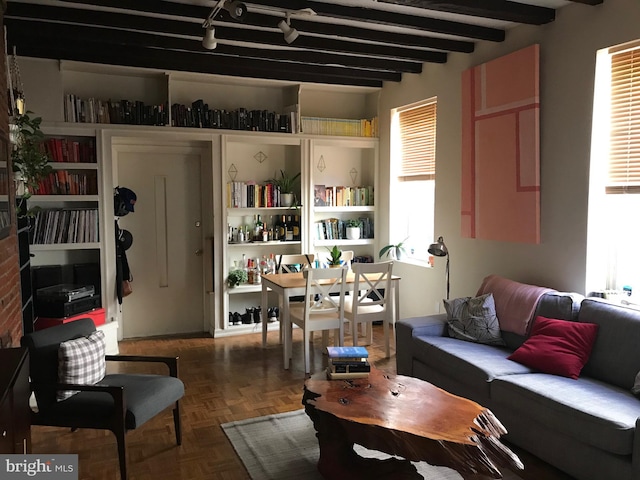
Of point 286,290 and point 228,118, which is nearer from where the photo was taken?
point 286,290

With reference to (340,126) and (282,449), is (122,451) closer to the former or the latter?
(282,449)

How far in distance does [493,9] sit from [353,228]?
3.03 m

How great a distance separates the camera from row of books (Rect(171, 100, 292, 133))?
17.8ft

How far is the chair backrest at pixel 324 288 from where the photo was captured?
4.44 m

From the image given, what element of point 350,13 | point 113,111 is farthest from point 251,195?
point 350,13

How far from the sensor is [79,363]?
2883 millimetres

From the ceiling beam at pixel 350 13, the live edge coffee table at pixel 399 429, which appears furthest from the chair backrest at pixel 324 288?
the ceiling beam at pixel 350 13

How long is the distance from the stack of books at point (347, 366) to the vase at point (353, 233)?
10.5ft

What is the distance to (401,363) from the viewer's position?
13.6 feet

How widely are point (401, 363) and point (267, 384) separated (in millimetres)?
1050

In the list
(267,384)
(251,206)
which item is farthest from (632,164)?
(251,206)

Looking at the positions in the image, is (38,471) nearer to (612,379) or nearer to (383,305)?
(612,379)

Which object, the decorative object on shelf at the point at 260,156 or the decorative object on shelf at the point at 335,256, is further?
the decorative object on shelf at the point at 260,156

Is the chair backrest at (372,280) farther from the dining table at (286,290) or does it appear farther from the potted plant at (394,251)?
the potted plant at (394,251)
